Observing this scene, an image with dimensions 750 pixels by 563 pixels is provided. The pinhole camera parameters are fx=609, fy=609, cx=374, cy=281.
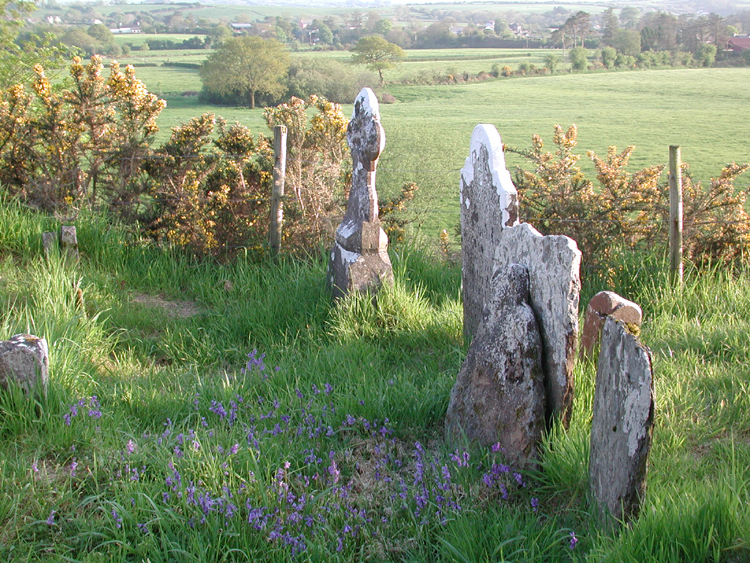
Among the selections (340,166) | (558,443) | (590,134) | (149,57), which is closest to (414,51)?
(149,57)

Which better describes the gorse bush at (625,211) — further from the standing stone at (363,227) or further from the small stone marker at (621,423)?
the small stone marker at (621,423)

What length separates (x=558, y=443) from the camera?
3.18 meters

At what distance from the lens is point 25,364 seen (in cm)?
369

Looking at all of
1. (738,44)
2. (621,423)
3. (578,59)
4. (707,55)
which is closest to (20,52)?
(621,423)

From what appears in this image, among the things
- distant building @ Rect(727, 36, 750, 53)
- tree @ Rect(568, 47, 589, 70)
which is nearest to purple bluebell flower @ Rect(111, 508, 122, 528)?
tree @ Rect(568, 47, 589, 70)

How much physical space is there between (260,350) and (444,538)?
9.32ft

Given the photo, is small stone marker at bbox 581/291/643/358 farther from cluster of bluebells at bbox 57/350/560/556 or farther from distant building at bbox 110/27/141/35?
distant building at bbox 110/27/141/35

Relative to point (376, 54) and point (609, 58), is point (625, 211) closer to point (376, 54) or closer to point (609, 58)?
point (376, 54)

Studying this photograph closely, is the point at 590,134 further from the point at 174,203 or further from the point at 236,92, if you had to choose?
the point at 174,203

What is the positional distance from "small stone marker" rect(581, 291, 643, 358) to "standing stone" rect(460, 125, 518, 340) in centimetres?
76

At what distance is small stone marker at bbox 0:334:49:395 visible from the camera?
12.0 feet

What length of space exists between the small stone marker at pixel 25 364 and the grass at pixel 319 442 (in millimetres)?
99

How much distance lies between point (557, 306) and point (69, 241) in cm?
519

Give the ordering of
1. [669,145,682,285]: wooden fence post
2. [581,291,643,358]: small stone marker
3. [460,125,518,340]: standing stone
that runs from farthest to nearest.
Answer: [669,145,682,285]: wooden fence post → [460,125,518,340]: standing stone → [581,291,643,358]: small stone marker
